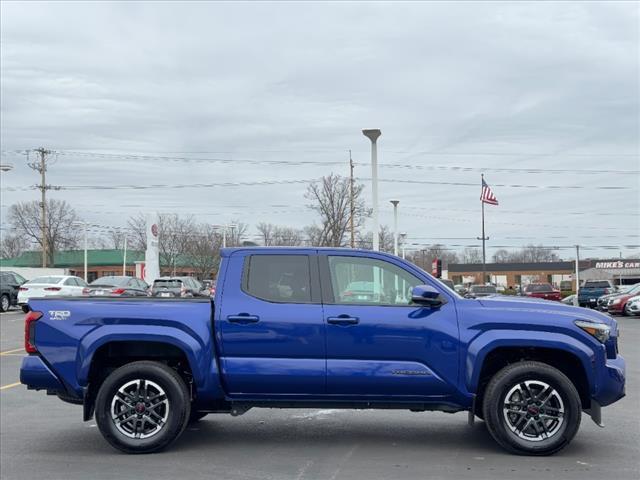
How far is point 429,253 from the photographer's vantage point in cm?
12888

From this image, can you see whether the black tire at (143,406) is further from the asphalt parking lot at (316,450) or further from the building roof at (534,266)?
the building roof at (534,266)

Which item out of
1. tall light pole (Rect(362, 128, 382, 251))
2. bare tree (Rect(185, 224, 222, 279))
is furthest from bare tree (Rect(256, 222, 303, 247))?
tall light pole (Rect(362, 128, 382, 251))

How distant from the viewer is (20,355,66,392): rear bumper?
684 cm

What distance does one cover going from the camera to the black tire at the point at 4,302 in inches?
1300

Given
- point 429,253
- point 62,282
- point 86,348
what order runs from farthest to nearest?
1. point 429,253
2. point 62,282
3. point 86,348

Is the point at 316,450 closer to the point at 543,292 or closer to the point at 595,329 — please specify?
the point at 595,329

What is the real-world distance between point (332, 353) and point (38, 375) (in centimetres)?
267

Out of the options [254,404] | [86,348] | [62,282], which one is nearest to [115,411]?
[86,348]

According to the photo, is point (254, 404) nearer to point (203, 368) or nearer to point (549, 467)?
point (203, 368)

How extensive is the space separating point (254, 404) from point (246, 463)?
0.56 metres

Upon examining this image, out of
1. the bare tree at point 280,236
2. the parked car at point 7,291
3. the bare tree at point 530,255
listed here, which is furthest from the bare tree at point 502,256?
the parked car at point 7,291

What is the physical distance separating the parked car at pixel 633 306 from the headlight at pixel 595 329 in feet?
86.7

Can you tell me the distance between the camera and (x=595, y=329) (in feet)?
22.2

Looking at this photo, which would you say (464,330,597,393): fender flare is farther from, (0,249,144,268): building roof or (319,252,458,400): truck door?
(0,249,144,268): building roof
